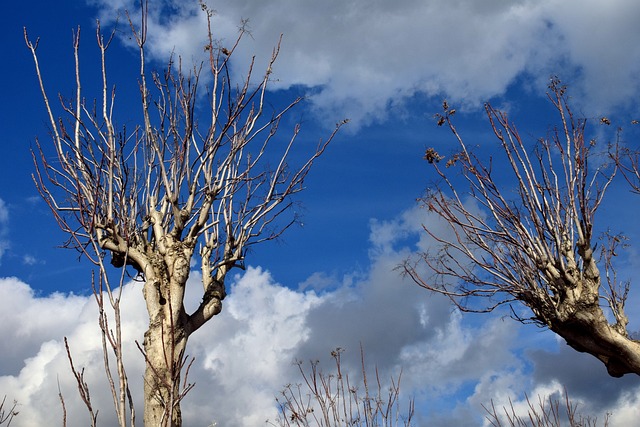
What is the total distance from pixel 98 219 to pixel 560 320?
632 cm

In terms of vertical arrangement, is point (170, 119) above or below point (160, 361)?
above

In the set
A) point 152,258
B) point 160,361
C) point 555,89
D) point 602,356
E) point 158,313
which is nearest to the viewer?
point 160,361

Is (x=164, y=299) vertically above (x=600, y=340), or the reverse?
(x=164, y=299)

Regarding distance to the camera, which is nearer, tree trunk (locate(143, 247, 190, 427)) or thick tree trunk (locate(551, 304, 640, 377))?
tree trunk (locate(143, 247, 190, 427))

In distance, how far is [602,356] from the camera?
342 inches

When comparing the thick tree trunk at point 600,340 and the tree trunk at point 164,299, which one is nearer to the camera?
the tree trunk at point 164,299

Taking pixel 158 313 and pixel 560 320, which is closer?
pixel 158 313

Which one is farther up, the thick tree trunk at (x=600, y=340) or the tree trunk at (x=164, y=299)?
the tree trunk at (x=164, y=299)

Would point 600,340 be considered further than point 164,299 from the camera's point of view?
Yes

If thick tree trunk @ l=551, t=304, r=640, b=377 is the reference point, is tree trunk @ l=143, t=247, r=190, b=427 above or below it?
above

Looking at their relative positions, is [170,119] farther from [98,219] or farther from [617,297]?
[617,297]

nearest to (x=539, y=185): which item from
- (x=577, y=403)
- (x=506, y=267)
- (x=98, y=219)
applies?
(x=506, y=267)

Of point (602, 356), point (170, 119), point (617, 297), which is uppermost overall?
point (170, 119)

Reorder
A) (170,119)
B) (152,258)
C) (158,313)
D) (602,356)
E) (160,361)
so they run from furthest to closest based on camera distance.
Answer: (602,356), (170,119), (152,258), (158,313), (160,361)
